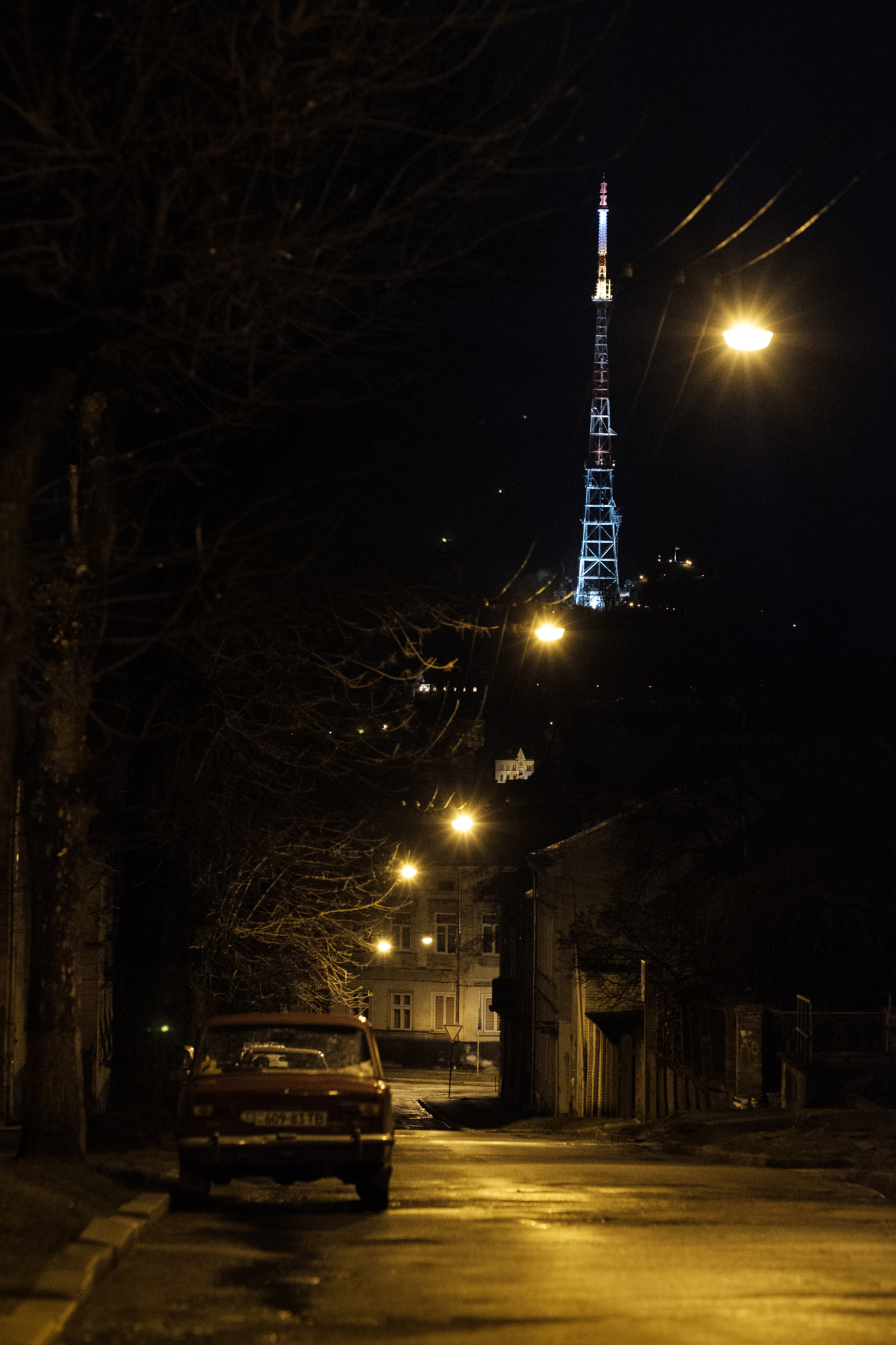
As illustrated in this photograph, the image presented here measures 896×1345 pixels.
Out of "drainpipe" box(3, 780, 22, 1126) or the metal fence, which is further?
"drainpipe" box(3, 780, 22, 1126)

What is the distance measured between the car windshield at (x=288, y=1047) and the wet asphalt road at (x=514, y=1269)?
110cm

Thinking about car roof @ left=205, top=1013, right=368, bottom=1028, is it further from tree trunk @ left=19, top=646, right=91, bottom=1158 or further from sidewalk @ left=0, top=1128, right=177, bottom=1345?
sidewalk @ left=0, top=1128, right=177, bottom=1345

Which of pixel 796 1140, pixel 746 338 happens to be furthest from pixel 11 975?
pixel 746 338

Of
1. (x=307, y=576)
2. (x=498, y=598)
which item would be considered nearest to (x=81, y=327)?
(x=498, y=598)

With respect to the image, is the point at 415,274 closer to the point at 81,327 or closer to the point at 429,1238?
the point at 81,327

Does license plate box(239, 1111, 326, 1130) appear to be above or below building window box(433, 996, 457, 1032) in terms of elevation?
above

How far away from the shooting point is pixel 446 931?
68250 mm

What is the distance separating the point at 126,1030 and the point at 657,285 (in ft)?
40.1

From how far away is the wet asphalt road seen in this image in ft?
21.7

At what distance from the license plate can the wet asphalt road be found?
66 centimetres

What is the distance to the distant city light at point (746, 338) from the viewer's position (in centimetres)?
1253

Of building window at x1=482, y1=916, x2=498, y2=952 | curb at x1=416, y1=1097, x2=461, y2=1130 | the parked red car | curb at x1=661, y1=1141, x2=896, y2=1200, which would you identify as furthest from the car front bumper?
building window at x1=482, y1=916, x2=498, y2=952

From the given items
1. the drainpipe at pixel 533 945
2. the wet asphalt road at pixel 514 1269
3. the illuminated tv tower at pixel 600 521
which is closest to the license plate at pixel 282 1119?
the wet asphalt road at pixel 514 1269

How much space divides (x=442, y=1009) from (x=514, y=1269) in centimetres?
6037
